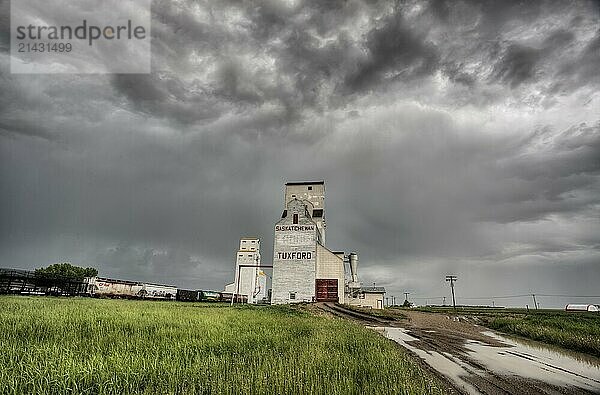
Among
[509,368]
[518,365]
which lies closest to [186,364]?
[509,368]

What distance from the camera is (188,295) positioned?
58.5 meters

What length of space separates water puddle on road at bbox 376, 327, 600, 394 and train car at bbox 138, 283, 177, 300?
147 ft

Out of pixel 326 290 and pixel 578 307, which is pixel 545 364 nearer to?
pixel 326 290

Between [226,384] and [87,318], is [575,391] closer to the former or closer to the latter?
[226,384]

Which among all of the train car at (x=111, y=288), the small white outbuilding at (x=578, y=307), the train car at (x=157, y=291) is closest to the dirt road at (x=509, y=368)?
the train car at (x=111, y=288)

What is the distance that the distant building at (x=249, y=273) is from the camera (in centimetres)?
6569

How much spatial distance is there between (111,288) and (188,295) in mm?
14586

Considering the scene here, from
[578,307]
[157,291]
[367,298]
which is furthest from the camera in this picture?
[578,307]

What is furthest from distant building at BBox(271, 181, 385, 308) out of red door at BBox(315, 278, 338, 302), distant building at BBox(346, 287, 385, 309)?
distant building at BBox(346, 287, 385, 309)

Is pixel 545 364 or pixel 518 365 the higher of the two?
pixel 518 365

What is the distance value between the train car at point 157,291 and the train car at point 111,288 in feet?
2.56

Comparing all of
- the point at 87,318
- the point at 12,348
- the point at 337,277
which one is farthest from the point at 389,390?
the point at 337,277

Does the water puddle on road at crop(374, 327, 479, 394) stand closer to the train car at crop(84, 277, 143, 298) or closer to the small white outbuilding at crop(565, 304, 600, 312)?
the train car at crop(84, 277, 143, 298)

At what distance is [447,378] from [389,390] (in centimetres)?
332
